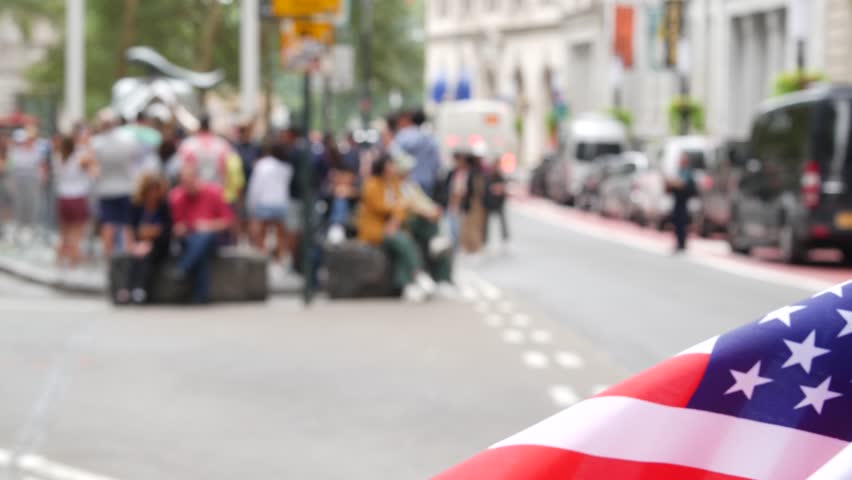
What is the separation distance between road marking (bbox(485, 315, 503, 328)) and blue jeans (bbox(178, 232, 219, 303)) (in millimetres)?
2779

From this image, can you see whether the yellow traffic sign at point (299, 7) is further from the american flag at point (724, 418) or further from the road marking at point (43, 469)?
the american flag at point (724, 418)

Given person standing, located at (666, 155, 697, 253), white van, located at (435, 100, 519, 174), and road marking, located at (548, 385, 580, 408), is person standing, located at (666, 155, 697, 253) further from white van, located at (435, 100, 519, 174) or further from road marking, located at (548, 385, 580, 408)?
white van, located at (435, 100, 519, 174)

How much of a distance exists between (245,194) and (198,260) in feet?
21.1

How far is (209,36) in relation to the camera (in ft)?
178

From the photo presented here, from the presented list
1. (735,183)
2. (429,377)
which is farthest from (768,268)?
(429,377)

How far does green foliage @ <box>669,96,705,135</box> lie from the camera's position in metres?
46.5

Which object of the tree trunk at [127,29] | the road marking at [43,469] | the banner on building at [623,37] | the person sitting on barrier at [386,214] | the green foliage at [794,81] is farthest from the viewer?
the banner on building at [623,37]

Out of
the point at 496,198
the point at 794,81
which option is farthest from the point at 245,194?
the point at 794,81

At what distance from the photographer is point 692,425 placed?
3.17m

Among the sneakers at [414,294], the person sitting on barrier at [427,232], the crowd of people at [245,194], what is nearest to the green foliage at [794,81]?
the crowd of people at [245,194]

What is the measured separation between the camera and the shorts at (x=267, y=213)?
22.4 m

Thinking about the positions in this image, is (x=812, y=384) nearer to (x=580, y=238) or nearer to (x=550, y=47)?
(x=580, y=238)

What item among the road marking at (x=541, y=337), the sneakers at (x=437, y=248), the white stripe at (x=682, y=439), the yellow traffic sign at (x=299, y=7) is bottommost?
the road marking at (x=541, y=337)

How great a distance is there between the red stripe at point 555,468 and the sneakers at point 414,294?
15.8 meters
